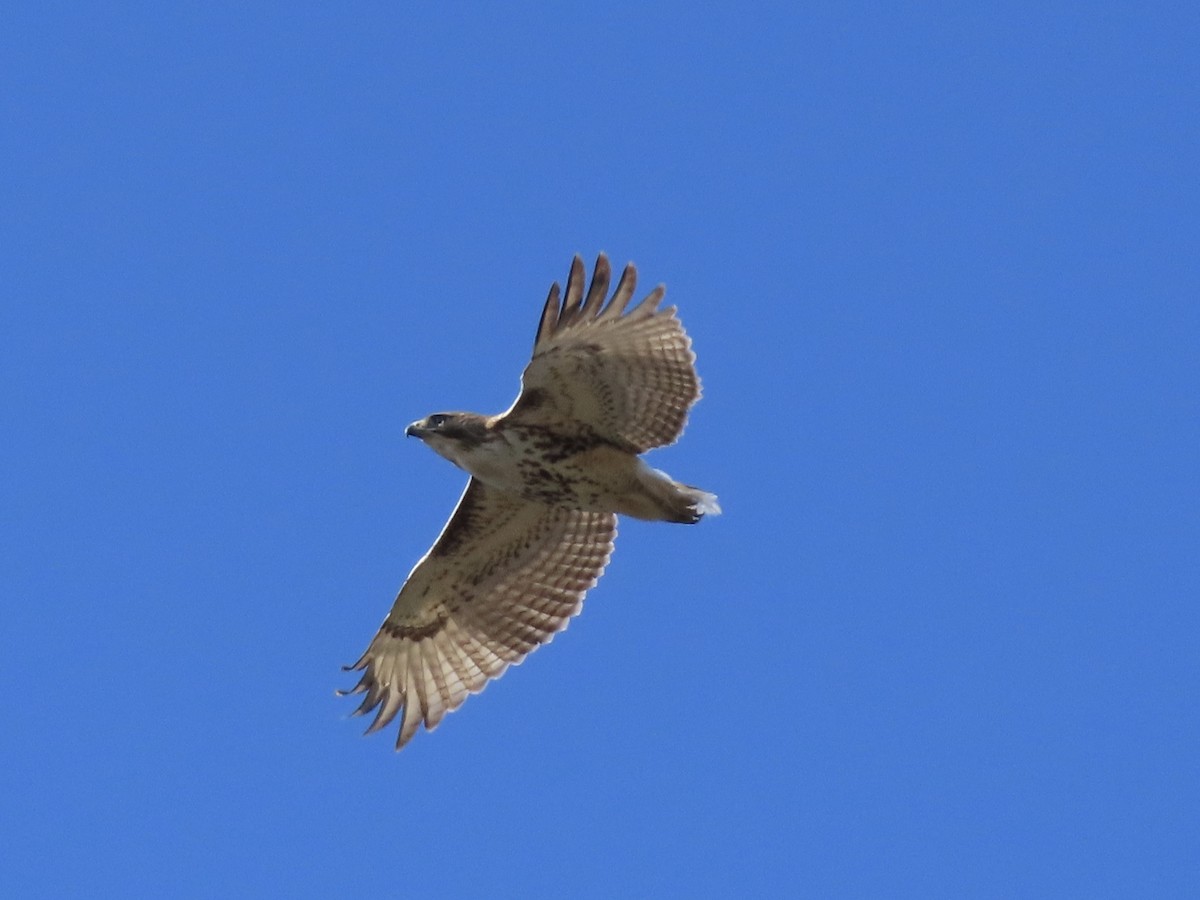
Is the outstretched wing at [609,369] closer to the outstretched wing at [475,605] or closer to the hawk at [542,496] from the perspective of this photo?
the hawk at [542,496]

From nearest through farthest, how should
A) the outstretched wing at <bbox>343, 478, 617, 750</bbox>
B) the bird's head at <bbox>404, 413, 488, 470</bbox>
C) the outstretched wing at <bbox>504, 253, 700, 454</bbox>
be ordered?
the outstretched wing at <bbox>504, 253, 700, 454</bbox>, the bird's head at <bbox>404, 413, 488, 470</bbox>, the outstretched wing at <bbox>343, 478, 617, 750</bbox>

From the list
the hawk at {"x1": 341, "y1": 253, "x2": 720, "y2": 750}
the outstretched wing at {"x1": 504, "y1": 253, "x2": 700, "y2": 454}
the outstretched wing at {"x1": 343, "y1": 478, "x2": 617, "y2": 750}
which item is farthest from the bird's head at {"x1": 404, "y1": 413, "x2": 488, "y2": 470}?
the outstretched wing at {"x1": 343, "y1": 478, "x2": 617, "y2": 750}

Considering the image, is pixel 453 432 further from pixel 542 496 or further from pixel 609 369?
pixel 609 369

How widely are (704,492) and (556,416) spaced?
1.08 m

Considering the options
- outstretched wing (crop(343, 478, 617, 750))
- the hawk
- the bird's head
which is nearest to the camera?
the hawk

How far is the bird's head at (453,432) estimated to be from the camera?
1224cm

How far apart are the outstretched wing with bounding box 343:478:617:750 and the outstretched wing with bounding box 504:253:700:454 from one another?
5.12 feet

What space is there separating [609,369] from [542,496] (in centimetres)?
116

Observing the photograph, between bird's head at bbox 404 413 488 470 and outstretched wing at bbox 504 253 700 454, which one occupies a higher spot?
outstretched wing at bbox 504 253 700 454

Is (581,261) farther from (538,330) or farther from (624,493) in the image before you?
(624,493)

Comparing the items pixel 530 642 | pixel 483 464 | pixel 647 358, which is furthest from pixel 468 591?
pixel 647 358

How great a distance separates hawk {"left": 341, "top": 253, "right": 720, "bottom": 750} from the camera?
465 inches

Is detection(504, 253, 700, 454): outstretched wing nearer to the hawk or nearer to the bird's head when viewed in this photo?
the hawk

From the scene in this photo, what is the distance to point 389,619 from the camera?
1409 cm
